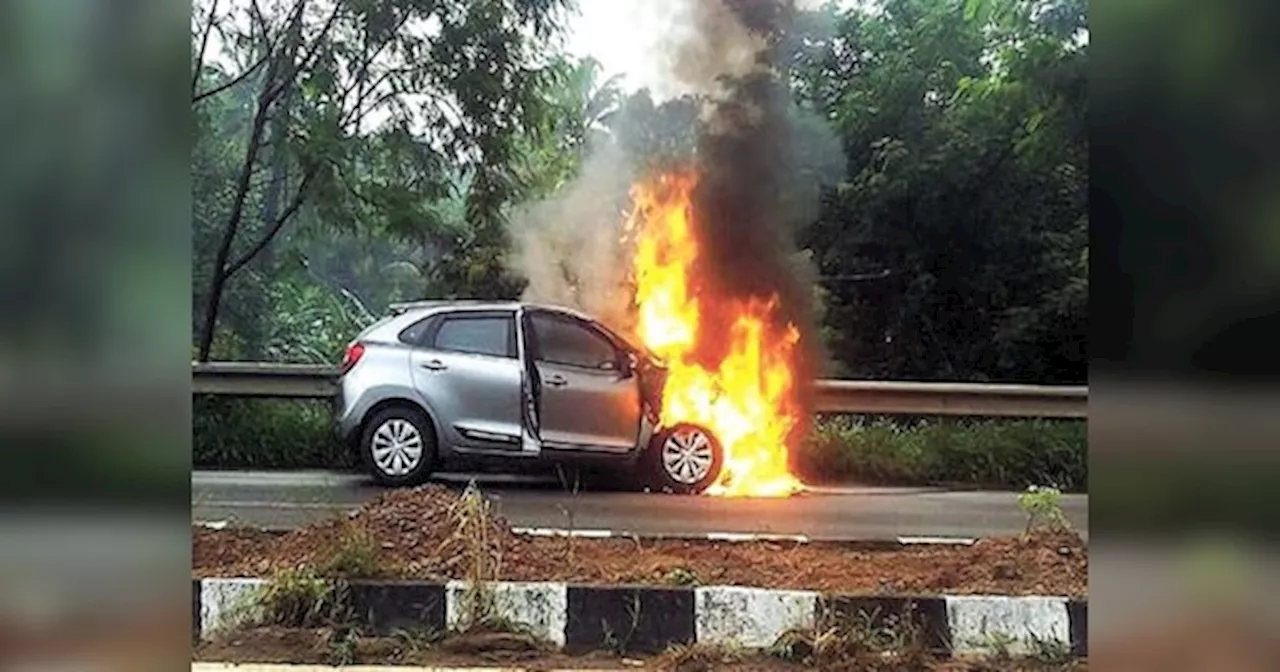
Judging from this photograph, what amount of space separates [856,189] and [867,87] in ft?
→ 0.77

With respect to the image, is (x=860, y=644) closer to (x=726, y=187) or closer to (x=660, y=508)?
(x=660, y=508)

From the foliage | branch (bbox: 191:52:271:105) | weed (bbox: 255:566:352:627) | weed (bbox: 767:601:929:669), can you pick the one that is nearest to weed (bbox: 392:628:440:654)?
weed (bbox: 255:566:352:627)

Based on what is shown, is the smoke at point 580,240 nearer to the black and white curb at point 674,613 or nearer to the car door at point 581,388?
the car door at point 581,388

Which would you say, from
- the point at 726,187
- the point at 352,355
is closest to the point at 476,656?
the point at 352,355

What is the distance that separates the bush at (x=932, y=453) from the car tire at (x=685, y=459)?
220mm

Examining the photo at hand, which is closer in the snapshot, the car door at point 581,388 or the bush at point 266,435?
the bush at point 266,435

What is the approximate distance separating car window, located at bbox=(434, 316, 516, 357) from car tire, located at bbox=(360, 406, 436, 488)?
0.68 ft

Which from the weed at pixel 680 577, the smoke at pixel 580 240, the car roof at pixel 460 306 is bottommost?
the weed at pixel 680 577

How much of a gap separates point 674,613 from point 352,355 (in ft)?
3.23

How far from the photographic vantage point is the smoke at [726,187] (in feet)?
9.77

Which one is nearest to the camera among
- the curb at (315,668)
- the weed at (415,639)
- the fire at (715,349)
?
the curb at (315,668)

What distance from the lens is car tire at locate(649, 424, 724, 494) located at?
3.12 metres

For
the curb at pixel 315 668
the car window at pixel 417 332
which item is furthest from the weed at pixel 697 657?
the car window at pixel 417 332
